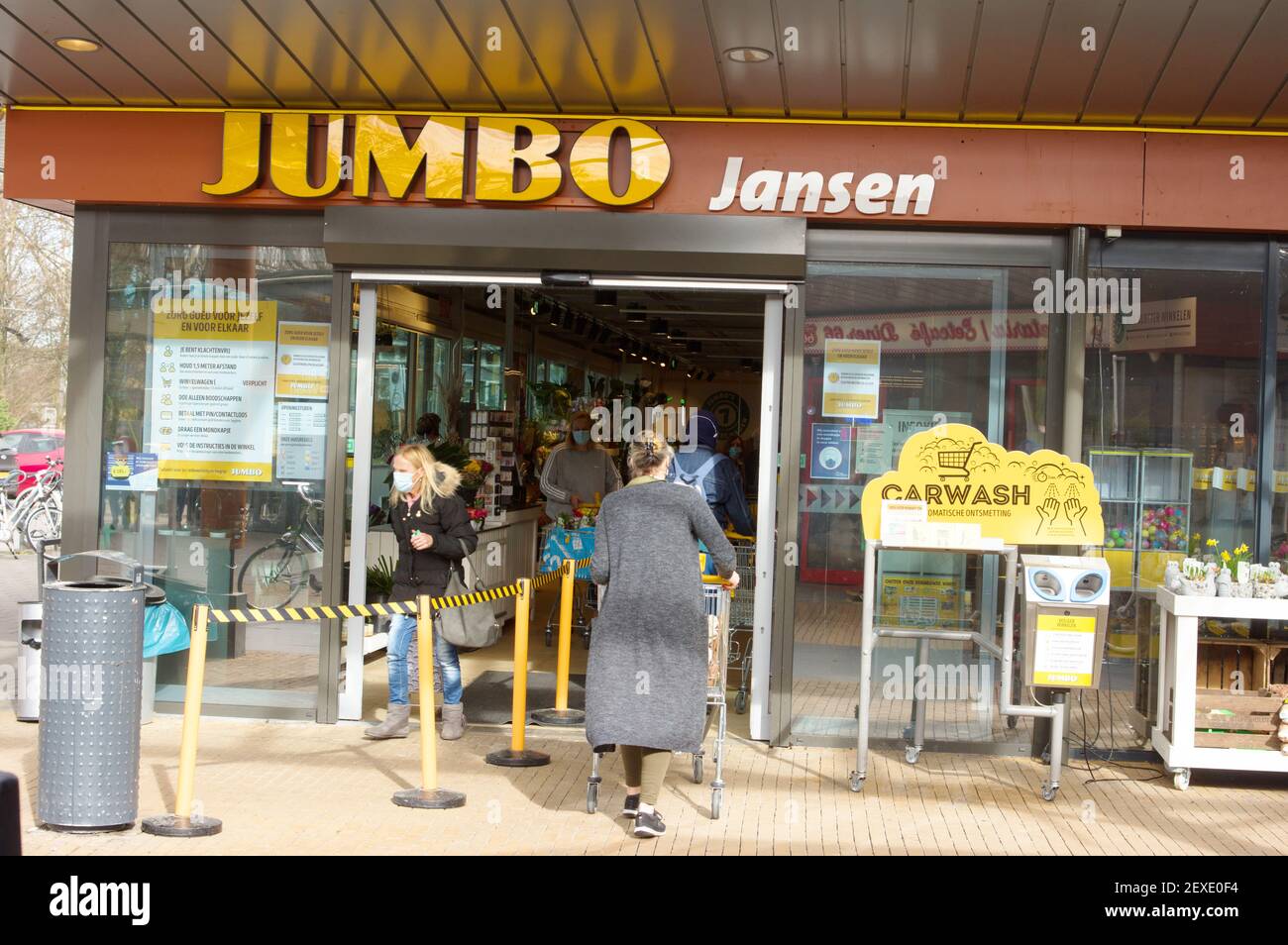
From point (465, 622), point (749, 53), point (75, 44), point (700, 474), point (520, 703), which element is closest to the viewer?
point (749, 53)

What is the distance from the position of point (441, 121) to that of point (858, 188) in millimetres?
2484

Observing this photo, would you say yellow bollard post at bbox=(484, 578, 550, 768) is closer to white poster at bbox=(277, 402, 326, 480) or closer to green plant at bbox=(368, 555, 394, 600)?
white poster at bbox=(277, 402, 326, 480)

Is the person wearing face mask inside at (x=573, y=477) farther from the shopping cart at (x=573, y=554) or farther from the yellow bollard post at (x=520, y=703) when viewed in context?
the yellow bollard post at (x=520, y=703)

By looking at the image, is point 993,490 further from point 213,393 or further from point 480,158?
point 213,393

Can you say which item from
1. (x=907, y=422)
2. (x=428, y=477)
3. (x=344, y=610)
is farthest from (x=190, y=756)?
(x=907, y=422)

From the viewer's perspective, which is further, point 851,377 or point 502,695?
point 502,695

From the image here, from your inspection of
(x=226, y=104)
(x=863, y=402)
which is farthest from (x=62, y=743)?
(x=863, y=402)

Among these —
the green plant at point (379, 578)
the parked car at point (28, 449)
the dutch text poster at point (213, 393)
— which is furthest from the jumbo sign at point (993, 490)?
the parked car at point (28, 449)

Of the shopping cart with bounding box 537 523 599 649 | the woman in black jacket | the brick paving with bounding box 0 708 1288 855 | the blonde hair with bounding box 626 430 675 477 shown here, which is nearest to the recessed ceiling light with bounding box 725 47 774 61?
the blonde hair with bounding box 626 430 675 477

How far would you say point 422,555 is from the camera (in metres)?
7.78

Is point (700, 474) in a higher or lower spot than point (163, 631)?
higher

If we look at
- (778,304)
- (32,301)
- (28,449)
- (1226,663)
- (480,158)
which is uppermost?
(32,301)

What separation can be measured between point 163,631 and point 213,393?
1516 millimetres

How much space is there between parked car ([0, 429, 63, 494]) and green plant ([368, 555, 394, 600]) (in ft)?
56.3
